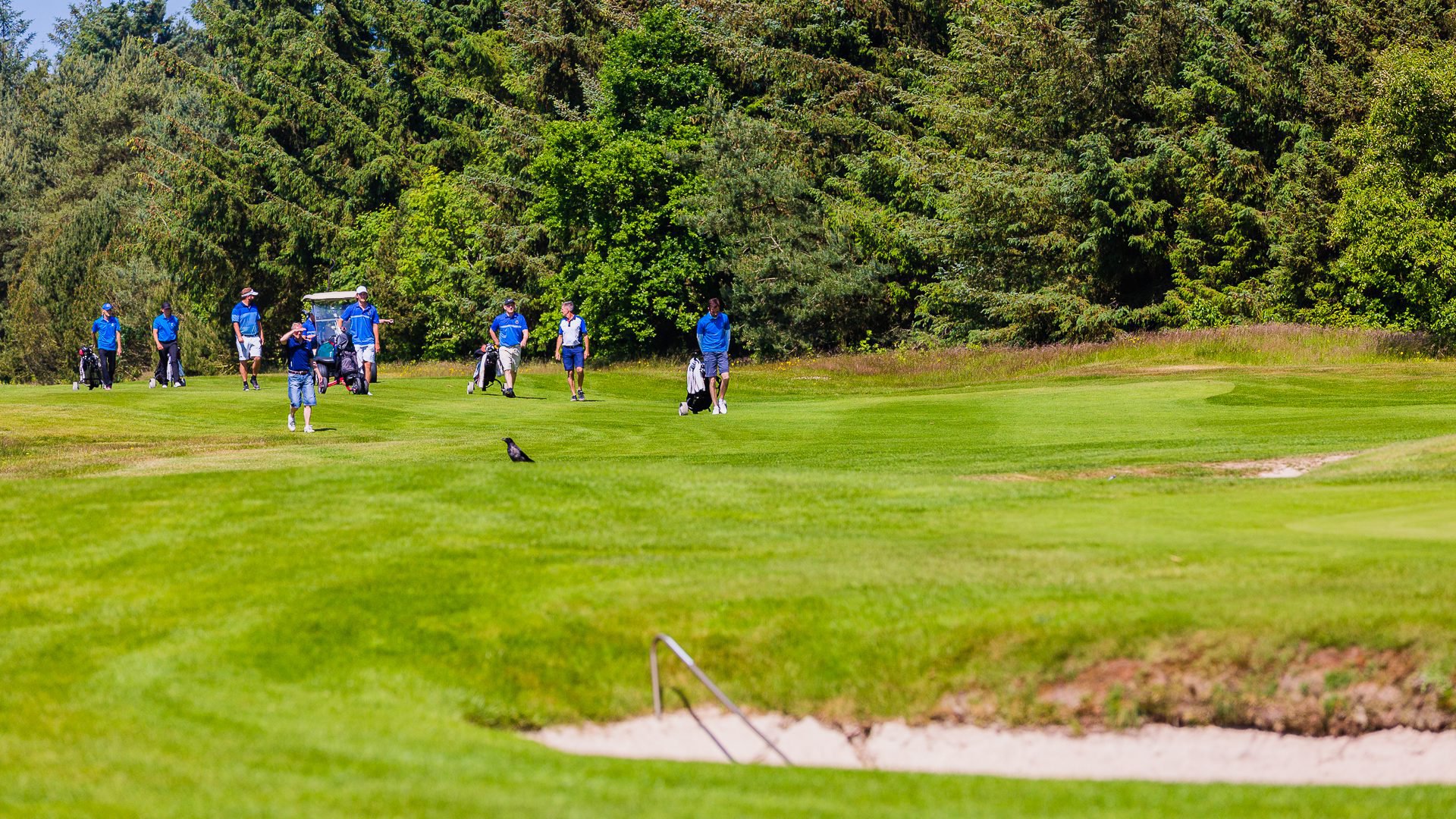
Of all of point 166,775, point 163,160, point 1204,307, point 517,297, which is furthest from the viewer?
point 163,160

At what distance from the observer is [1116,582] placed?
10422 mm

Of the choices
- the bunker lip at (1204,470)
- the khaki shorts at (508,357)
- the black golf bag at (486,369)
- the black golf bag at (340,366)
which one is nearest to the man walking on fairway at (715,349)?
the khaki shorts at (508,357)

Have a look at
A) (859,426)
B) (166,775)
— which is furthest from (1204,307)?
(166,775)

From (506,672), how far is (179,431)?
1886cm

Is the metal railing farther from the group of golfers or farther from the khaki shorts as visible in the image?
the khaki shorts

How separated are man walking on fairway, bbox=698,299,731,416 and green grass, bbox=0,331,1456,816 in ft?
33.5

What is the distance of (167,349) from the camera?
124 feet

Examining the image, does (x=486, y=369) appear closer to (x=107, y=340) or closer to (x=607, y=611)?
(x=107, y=340)

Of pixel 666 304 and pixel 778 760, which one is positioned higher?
pixel 666 304

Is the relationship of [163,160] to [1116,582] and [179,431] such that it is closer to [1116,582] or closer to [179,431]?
[179,431]

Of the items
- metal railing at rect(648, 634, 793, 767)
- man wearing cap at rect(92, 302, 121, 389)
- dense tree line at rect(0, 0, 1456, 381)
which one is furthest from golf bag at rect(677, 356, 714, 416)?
dense tree line at rect(0, 0, 1456, 381)

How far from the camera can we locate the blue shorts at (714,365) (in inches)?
1134

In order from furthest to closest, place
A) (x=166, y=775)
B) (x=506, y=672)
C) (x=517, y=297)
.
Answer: (x=517, y=297) < (x=506, y=672) < (x=166, y=775)

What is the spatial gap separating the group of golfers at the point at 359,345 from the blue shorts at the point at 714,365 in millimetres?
14
